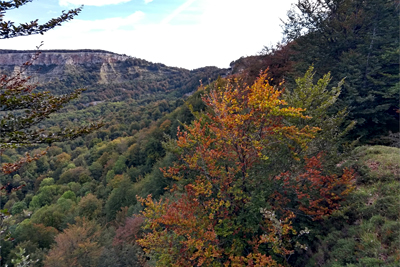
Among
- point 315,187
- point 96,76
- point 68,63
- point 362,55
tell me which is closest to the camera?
point 315,187

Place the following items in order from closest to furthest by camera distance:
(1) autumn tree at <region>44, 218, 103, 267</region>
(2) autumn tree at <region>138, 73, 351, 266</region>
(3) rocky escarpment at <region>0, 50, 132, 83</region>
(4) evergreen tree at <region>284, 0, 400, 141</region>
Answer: (2) autumn tree at <region>138, 73, 351, 266</region> → (4) evergreen tree at <region>284, 0, 400, 141</region> → (1) autumn tree at <region>44, 218, 103, 267</region> → (3) rocky escarpment at <region>0, 50, 132, 83</region>

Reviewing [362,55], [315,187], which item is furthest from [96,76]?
[315,187]

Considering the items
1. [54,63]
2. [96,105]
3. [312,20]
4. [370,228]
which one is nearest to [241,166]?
[370,228]

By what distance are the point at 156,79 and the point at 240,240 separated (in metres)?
190

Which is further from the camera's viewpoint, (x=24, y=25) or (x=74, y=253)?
(x=74, y=253)

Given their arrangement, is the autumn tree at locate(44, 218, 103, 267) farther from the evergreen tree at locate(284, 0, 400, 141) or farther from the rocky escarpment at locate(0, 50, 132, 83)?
the rocky escarpment at locate(0, 50, 132, 83)

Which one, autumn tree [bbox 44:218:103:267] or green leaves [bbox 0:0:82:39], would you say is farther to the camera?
autumn tree [bbox 44:218:103:267]

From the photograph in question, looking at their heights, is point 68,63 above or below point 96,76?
above

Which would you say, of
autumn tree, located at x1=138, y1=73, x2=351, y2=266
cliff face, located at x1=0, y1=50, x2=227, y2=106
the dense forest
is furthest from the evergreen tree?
cliff face, located at x1=0, y1=50, x2=227, y2=106

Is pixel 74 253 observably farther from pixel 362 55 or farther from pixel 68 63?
pixel 68 63

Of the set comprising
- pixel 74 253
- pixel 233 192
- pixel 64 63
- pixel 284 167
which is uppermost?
pixel 64 63

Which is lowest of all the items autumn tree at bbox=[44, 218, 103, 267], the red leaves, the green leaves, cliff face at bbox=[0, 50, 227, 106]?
autumn tree at bbox=[44, 218, 103, 267]

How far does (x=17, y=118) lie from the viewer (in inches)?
169

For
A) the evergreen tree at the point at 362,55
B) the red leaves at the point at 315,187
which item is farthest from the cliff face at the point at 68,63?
the red leaves at the point at 315,187
